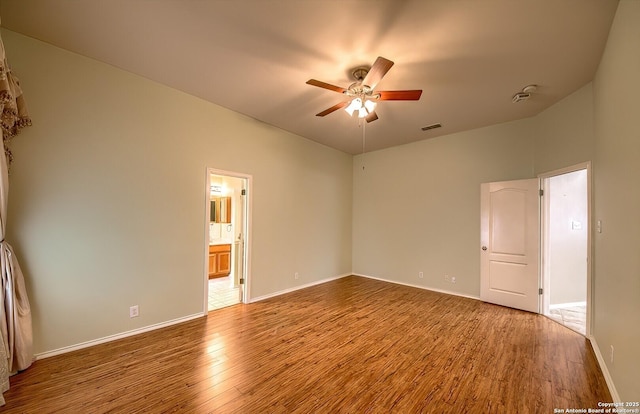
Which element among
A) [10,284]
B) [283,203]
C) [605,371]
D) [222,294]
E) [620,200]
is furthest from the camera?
[283,203]

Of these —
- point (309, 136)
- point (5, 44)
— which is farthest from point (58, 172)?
point (309, 136)

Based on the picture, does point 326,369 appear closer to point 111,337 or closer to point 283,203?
point 111,337

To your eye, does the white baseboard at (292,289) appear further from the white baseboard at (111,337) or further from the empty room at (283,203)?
the white baseboard at (111,337)

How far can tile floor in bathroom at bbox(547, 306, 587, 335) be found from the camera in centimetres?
327

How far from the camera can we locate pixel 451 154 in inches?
187

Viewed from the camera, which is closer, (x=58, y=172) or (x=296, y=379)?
(x=296, y=379)

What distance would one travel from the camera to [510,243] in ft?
13.2

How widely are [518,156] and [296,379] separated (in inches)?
182

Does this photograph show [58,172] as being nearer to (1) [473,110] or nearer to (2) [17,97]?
(2) [17,97]

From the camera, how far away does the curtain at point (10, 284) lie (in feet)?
6.39

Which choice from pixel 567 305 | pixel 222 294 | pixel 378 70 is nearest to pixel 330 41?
pixel 378 70

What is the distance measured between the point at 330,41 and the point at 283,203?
2.94m

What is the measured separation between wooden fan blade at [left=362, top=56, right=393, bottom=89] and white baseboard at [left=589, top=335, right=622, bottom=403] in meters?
3.14

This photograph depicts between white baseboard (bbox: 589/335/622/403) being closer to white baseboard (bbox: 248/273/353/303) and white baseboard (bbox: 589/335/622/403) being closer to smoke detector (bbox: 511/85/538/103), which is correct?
smoke detector (bbox: 511/85/538/103)
